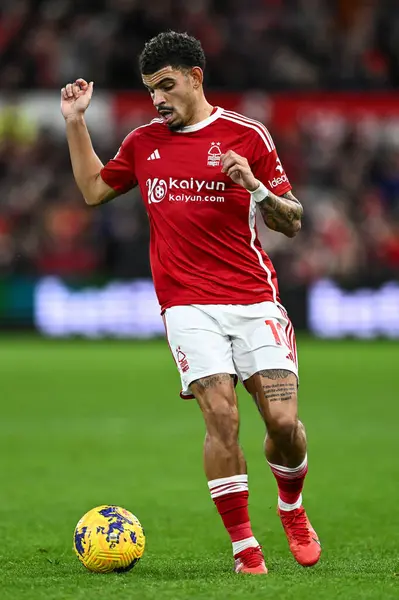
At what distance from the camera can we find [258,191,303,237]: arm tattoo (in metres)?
5.72

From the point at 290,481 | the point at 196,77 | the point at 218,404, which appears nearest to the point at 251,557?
the point at 290,481

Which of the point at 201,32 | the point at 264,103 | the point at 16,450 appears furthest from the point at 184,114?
the point at 201,32

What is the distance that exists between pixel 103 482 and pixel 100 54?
16.0 metres

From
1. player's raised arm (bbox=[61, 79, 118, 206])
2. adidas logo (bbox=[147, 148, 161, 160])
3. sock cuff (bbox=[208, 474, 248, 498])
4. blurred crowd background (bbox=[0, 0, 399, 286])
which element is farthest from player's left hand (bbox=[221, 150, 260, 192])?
blurred crowd background (bbox=[0, 0, 399, 286])

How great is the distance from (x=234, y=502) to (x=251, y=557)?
0.25 m

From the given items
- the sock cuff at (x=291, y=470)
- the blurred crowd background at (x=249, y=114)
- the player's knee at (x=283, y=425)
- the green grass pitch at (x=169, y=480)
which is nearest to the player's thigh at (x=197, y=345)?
the player's knee at (x=283, y=425)

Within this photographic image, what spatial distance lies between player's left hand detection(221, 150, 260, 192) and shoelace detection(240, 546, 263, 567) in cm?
160

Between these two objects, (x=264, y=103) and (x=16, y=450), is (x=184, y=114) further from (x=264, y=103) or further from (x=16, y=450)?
(x=264, y=103)

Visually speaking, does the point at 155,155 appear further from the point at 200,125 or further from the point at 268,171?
the point at 268,171

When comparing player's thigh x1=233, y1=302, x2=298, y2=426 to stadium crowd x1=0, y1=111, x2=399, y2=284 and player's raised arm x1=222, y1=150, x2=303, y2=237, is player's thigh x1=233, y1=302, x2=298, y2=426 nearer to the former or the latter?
player's raised arm x1=222, y1=150, x2=303, y2=237

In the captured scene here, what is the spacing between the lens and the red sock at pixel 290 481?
5969 millimetres

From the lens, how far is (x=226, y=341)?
579 cm

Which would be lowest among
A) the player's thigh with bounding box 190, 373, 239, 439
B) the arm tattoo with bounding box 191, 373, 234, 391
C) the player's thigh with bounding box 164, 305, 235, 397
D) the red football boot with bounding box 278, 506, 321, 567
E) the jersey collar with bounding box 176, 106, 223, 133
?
the red football boot with bounding box 278, 506, 321, 567

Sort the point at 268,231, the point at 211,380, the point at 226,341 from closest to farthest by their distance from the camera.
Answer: the point at 211,380
the point at 226,341
the point at 268,231
